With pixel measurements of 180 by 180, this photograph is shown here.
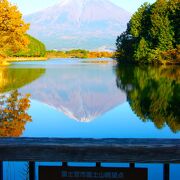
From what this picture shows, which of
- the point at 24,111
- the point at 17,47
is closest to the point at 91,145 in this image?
the point at 24,111

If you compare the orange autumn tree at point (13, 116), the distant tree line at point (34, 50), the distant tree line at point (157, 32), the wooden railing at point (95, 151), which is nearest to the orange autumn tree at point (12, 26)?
the orange autumn tree at point (13, 116)

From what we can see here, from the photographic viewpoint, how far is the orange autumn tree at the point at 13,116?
9641mm

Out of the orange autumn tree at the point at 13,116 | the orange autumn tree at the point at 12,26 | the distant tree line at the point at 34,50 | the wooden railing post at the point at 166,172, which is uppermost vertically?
the distant tree line at the point at 34,50

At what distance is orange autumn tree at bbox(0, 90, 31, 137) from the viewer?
9.64 m

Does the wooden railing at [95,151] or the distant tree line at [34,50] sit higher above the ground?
the distant tree line at [34,50]

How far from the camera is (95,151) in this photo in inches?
110

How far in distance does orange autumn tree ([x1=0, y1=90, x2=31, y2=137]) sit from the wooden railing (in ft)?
20.7

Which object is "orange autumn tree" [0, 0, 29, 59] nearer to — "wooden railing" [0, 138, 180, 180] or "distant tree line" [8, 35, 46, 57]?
"wooden railing" [0, 138, 180, 180]

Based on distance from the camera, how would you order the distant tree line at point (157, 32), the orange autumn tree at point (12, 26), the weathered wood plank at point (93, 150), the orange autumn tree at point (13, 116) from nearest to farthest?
the weathered wood plank at point (93, 150) → the orange autumn tree at point (13, 116) → the orange autumn tree at point (12, 26) → the distant tree line at point (157, 32)

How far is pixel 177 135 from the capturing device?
905cm

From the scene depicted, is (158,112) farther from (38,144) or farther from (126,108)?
(38,144)

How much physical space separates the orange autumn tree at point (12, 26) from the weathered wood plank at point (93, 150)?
3754cm

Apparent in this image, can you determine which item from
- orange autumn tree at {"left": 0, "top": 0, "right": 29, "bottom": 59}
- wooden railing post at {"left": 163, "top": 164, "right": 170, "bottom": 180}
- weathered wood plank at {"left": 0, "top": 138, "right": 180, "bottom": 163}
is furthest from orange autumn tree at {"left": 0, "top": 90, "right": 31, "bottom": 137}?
orange autumn tree at {"left": 0, "top": 0, "right": 29, "bottom": 59}

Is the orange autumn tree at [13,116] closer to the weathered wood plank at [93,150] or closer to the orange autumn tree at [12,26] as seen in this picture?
the weathered wood plank at [93,150]
